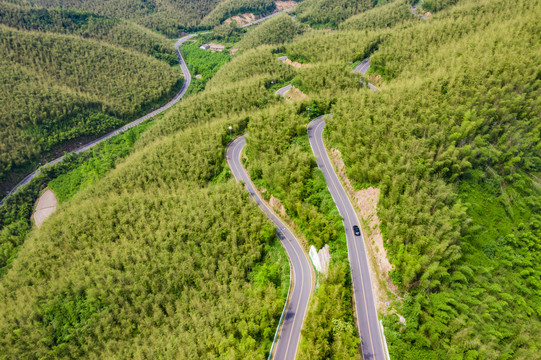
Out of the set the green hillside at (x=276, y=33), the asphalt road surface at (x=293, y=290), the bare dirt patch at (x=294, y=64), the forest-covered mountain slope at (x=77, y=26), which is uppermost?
the forest-covered mountain slope at (x=77, y=26)

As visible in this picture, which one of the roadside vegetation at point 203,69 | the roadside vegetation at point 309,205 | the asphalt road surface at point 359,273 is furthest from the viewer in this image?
the roadside vegetation at point 203,69

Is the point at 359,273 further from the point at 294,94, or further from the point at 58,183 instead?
the point at 58,183

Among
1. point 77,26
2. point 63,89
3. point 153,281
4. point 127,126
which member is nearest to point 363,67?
point 153,281

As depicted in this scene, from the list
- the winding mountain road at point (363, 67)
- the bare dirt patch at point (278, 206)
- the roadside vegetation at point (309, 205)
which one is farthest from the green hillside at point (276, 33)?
the bare dirt patch at point (278, 206)

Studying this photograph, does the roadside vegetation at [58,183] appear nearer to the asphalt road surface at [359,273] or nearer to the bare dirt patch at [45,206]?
the bare dirt patch at [45,206]

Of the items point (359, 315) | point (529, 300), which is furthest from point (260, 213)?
point (529, 300)

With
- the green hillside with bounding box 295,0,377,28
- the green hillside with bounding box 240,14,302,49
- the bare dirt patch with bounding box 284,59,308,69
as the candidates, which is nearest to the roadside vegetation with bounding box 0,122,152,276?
the bare dirt patch with bounding box 284,59,308,69
